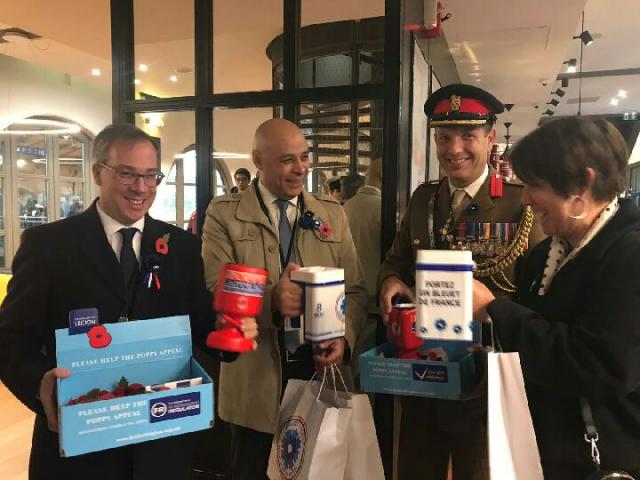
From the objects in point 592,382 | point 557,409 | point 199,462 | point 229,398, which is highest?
point 592,382

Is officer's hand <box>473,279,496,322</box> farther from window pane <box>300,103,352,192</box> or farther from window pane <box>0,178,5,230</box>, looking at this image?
window pane <box>0,178,5,230</box>

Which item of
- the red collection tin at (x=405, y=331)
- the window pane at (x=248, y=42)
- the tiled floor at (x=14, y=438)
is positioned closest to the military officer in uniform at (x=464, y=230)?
the red collection tin at (x=405, y=331)

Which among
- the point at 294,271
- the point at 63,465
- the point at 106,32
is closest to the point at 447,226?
the point at 294,271

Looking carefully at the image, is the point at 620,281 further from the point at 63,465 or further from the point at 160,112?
the point at 160,112

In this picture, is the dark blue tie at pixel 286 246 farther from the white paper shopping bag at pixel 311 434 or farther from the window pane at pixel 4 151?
the window pane at pixel 4 151

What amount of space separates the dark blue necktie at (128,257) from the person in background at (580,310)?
3.04ft

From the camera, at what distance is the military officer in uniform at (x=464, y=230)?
1787 mm

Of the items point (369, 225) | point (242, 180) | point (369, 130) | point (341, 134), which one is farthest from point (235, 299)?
point (242, 180)

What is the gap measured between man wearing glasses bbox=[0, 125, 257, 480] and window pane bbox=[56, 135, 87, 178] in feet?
30.2

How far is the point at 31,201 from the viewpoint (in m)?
9.29

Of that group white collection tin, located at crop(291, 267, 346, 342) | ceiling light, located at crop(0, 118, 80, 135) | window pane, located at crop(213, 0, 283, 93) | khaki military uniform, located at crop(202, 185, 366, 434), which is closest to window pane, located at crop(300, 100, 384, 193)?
window pane, located at crop(213, 0, 283, 93)

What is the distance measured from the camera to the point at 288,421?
162 cm

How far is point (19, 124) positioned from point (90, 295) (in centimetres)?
863

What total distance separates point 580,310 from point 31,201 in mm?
9844
